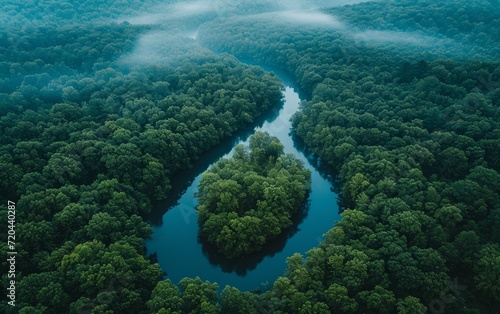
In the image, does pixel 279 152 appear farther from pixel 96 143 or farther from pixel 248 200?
pixel 96 143

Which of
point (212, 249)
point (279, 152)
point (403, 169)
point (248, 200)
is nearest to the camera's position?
point (212, 249)

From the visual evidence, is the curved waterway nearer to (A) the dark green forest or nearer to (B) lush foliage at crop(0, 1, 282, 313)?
(A) the dark green forest

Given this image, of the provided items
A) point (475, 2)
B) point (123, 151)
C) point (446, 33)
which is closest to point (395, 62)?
point (446, 33)

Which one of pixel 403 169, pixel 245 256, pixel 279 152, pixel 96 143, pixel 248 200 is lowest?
pixel 245 256

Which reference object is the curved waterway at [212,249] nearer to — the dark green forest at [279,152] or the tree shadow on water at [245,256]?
the tree shadow on water at [245,256]

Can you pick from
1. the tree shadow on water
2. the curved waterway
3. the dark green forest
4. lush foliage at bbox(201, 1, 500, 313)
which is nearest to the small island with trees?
the dark green forest

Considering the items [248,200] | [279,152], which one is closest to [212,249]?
[248,200]
